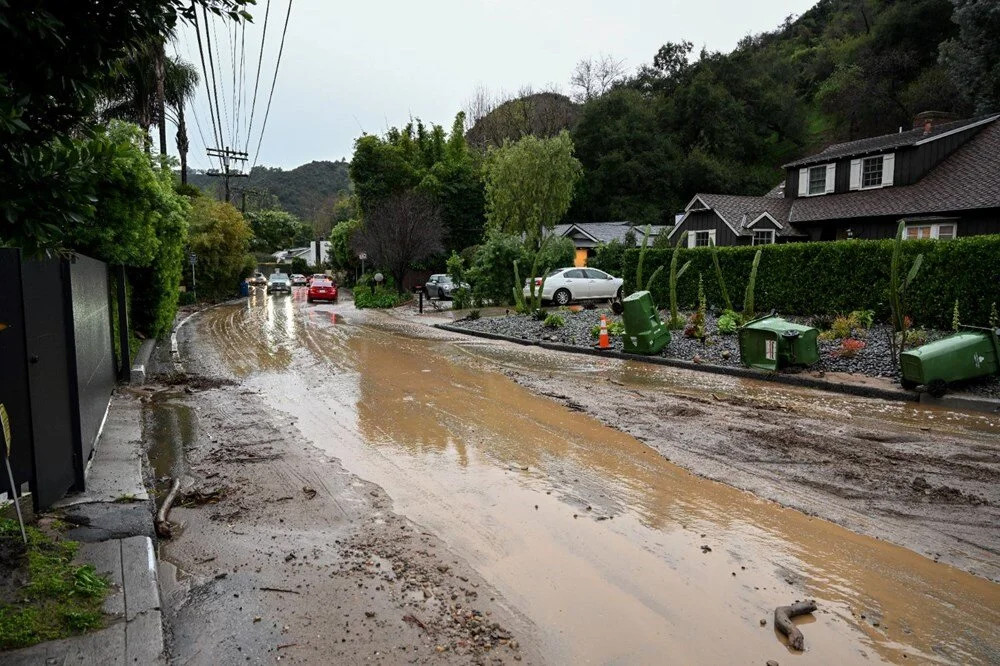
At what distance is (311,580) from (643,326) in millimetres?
11064

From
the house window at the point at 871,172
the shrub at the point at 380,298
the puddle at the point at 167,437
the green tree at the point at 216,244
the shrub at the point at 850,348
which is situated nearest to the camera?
→ the puddle at the point at 167,437

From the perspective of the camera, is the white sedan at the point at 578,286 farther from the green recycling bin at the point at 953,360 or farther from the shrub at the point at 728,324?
the green recycling bin at the point at 953,360

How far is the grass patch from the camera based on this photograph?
10.9 feet

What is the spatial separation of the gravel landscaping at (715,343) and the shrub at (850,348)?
0.04m

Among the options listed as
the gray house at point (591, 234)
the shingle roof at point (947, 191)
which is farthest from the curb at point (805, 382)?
the gray house at point (591, 234)

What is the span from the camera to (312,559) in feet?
14.8

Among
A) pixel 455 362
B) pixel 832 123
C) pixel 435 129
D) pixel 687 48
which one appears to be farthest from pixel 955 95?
pixel 455 362

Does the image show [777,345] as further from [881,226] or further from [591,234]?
[591,234]

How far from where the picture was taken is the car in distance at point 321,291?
37250 millimetres

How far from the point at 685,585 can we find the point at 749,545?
0.86 metres

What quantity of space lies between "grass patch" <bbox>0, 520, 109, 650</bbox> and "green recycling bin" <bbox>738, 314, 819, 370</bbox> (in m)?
10.6

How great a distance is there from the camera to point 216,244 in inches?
1385

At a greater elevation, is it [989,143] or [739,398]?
[989,143]

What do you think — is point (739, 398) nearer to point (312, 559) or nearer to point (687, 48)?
point (312, 559)
